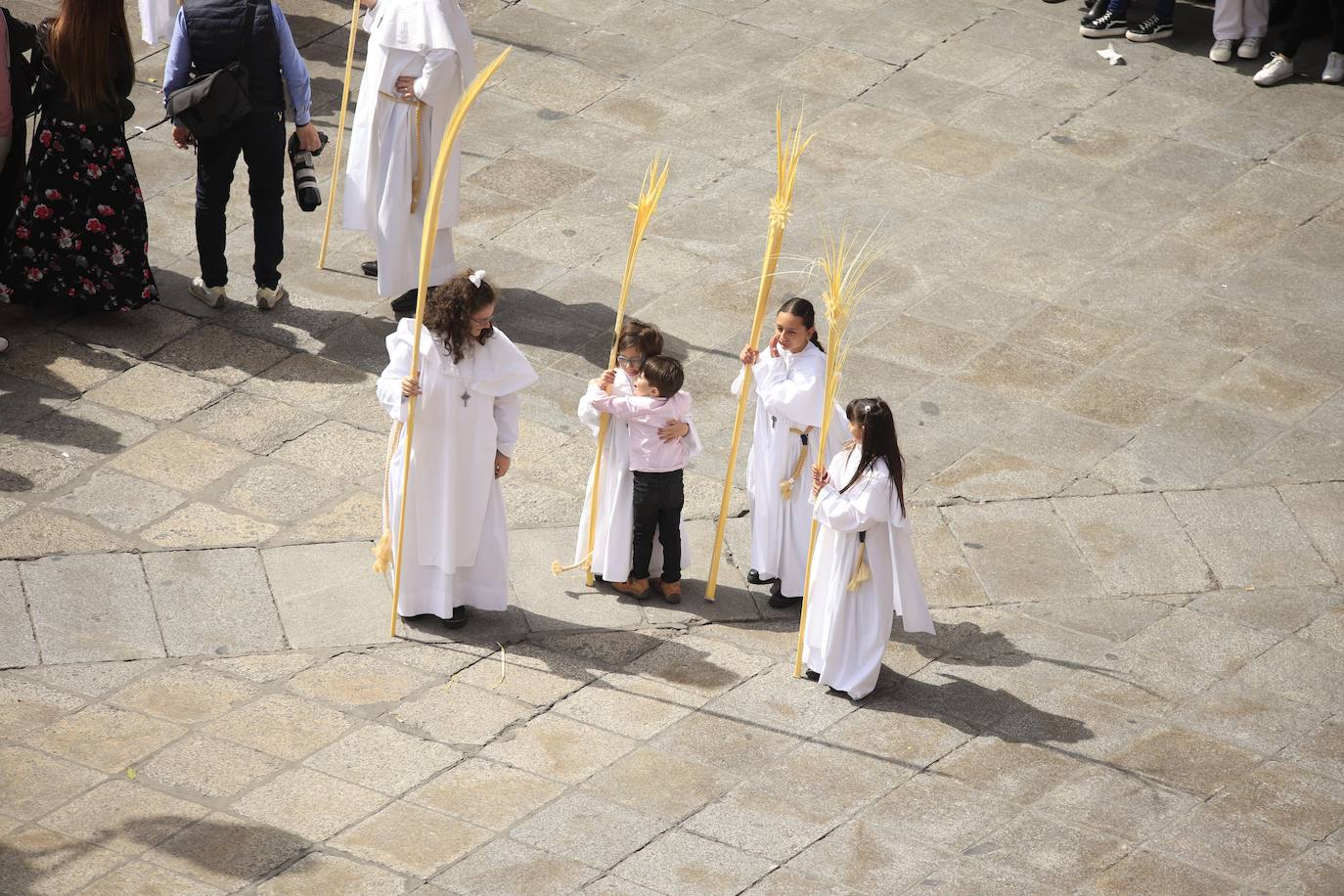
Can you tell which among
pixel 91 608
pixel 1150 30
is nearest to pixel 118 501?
pixel 91 608

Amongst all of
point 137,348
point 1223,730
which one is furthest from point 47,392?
point 1223,730

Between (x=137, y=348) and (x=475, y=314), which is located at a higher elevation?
(x=475, y=314)

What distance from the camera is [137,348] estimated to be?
9969 millimetres

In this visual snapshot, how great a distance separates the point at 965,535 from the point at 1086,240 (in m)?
3.29

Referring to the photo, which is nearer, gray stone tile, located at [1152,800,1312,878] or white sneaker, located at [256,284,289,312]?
gray stone tile, located at [1152,800,1312,878]

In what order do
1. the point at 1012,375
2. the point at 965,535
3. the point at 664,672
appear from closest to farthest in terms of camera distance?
1. the point at 664,672
2. the point at 965,535
3. the point at 1012,375

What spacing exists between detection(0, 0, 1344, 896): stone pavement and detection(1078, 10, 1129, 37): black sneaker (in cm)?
12

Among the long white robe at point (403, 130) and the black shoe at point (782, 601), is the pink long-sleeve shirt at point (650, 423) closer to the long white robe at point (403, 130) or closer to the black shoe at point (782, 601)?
the black shoe at point (782, 601)

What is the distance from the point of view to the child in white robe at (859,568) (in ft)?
24.2

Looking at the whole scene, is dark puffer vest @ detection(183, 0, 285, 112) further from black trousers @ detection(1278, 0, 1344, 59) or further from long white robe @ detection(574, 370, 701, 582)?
black trousers @ detection(1278, 0, 1344, 59)

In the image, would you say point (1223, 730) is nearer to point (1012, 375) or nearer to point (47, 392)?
point (1012, 375)

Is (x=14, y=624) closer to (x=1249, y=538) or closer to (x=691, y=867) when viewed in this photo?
(x=691, y=867)

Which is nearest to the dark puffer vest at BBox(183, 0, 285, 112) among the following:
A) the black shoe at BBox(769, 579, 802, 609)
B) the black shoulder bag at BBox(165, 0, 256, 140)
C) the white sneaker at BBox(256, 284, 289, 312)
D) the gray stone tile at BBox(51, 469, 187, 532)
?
the black shoulder bag at BBox(165, 0, 256, 140)

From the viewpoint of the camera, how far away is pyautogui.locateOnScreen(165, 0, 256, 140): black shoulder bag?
380 inches
